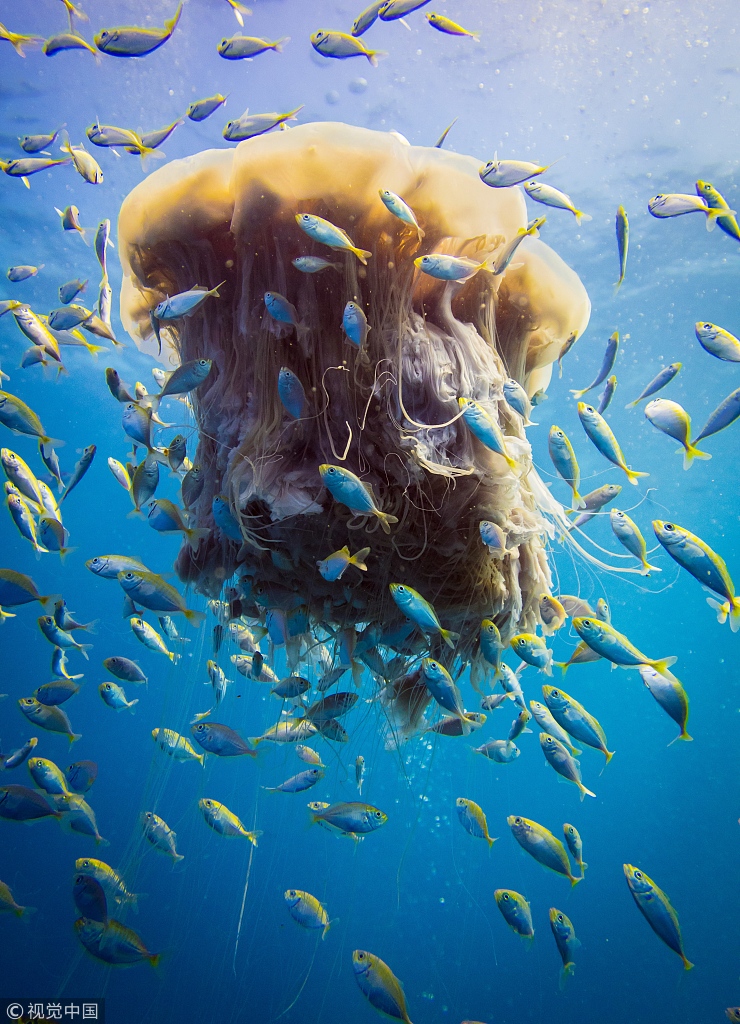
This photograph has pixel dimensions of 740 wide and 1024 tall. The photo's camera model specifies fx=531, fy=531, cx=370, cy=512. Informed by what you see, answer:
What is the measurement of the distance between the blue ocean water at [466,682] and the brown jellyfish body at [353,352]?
85 cm

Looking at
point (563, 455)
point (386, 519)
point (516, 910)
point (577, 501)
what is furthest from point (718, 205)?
point (516, 910)

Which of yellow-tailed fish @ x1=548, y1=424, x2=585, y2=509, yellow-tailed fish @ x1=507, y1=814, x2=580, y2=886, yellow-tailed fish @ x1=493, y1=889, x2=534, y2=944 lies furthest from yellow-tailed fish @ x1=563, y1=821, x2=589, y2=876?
yellow-tailed fish @ x1=548, y1=424, x2=585, y2=509

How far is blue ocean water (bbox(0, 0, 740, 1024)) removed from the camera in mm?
7957

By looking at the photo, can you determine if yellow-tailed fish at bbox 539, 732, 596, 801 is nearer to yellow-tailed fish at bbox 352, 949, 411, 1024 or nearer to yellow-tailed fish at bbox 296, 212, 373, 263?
yellow-tailed fish at bbox 352, 949, 411, 1024

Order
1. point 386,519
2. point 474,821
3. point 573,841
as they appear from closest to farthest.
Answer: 1. point 386,519
2. point 573,841
3. point 474,821

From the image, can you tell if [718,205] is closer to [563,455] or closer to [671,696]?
[563,455]

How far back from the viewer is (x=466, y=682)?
6.88 m

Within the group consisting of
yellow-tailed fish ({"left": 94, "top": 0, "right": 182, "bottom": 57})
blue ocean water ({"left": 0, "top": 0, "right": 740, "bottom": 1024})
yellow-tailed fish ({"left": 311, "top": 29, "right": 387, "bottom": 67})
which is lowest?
blue ocean water ({"left": 0, "top": 0, "right": 740, "bottom": 1024})

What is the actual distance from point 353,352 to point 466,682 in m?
5.40

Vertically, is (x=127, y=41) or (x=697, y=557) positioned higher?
(x=127, y=41)

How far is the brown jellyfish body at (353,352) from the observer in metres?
2.43

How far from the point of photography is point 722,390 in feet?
53.1

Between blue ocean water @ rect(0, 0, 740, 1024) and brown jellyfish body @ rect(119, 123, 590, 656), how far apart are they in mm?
853

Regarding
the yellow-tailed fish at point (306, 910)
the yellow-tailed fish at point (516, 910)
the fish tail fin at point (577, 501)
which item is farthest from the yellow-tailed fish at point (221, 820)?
the fish tail fin at point (577, 501)
